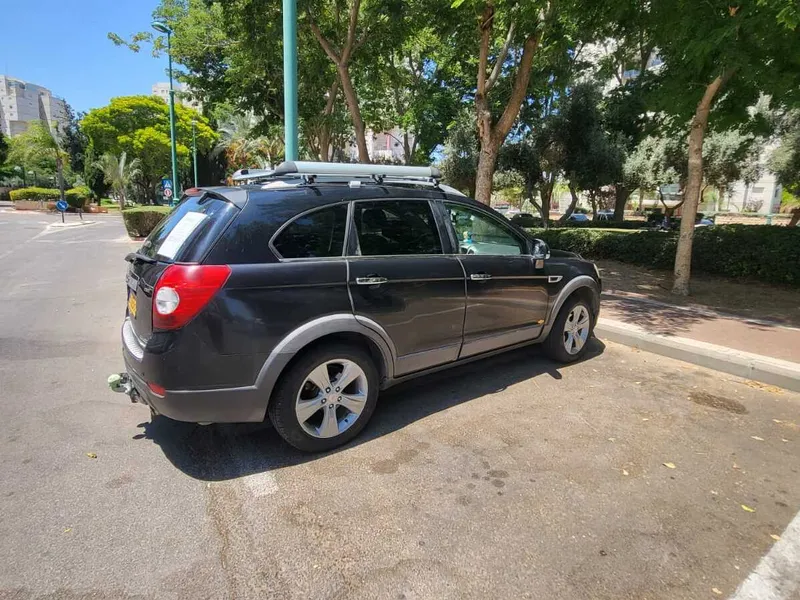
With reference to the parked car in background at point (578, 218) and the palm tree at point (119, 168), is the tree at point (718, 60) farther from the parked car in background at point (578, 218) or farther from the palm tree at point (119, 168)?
the palm tree at point (119, 168)

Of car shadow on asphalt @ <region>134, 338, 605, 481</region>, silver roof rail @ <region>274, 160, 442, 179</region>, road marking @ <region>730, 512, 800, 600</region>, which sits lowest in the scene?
road marking @ <region>730, 512, 800, 600</region>

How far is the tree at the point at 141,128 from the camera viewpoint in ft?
147

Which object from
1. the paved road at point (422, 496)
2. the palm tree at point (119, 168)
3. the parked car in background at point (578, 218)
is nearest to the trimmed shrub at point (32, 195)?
the palm tree at point (119, 168)

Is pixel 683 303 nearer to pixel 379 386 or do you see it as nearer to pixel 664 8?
pixel 664 8

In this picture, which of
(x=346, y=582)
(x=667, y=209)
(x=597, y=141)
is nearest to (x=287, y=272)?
(x=346, y=582)

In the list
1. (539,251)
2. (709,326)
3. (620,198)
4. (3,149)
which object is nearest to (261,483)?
(539,251)

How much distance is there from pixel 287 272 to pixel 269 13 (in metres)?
9.99

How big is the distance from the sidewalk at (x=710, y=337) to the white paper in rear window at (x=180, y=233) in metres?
5.10

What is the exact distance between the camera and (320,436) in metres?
3.32

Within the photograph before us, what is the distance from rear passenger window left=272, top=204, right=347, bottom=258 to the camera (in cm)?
317

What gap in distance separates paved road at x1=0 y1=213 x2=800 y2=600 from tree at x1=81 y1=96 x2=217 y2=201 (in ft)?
152

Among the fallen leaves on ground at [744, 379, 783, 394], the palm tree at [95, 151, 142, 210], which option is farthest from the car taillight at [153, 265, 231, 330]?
the palm tree at [95, 151, 142, 210]

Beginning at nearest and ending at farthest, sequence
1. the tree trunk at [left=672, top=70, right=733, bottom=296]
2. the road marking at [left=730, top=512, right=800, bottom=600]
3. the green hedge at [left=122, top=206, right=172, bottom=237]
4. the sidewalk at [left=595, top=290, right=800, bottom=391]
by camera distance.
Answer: the road marking at [left=730, top=512, right=800, bottom=600]
the sidewalk at [left=595, top=290, right=800, bottom=391]
the tree trunk at [left=672, top=70, right=733, bottom=296]
the green hedge at [left=122, top=206, right=172, bottom=237]

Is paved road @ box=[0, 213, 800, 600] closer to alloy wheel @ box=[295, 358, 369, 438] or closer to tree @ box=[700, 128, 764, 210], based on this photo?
alloy wheel @ box=[295, 358, 369, 438]
